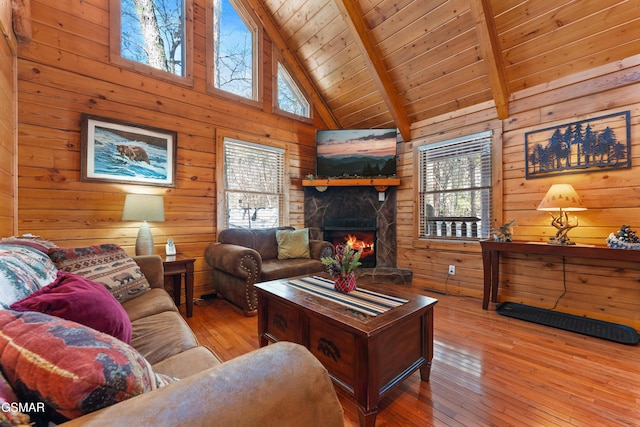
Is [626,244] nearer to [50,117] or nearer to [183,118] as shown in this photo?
[183,118]

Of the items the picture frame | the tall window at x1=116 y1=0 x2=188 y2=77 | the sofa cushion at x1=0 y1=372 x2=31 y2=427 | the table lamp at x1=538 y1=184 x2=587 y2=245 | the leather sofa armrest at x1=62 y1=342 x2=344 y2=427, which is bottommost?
Result: the leather sofa armrest at x1=62 y1=342 x2=344 y2=427

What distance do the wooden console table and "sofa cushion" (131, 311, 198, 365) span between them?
2.90 meters

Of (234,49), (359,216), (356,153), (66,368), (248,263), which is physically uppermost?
(234,49)

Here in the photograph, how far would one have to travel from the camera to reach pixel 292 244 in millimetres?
3471

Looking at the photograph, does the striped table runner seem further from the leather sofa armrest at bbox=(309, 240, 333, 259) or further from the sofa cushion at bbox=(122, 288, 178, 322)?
the leather sofa armrest at bbox=(309, 240, 333, 259)

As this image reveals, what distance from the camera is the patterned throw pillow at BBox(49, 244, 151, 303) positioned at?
165 centimetres

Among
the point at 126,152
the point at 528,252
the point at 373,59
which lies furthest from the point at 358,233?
the point at 126,152

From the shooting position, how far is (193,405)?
0.50 m

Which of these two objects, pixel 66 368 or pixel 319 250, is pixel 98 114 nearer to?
pixel 319 250

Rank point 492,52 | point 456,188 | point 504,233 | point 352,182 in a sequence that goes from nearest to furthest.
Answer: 1. point 492,52
2. point 504,233
3. point 456,188
4. point 352,182

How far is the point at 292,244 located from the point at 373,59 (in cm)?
257

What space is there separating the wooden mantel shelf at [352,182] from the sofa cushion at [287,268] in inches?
49.5

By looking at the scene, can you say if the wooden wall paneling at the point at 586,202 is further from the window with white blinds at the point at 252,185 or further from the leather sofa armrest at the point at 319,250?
the window with white blinds at the point at 252,185

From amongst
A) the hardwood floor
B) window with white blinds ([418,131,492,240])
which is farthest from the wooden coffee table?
window with white blinds ([418,131,492,240])
